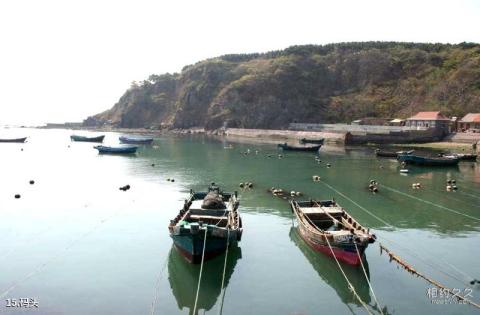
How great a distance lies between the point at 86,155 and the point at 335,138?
6514 centimetres

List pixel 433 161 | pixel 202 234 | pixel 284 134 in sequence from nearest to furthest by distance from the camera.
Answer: pixel 202 234
pixel 433 161
pixel 284 134

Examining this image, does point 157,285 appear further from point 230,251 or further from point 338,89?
point 338,89

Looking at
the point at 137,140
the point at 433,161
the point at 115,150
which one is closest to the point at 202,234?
the point at 433,161

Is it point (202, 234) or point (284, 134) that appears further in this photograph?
point (284, 134)

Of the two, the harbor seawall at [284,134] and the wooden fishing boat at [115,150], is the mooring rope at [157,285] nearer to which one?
the wooden fishing boat at [115,150]

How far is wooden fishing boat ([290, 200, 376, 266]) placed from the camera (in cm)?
2269

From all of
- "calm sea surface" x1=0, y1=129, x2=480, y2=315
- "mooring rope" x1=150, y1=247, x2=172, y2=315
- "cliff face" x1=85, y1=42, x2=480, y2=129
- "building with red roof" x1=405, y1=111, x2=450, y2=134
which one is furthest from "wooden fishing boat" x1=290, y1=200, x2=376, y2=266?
"cliff face" x1=85, y1=42, x2=480, y2=129

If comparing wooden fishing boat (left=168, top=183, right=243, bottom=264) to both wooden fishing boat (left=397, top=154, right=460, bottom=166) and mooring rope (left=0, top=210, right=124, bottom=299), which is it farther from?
wooden fishing boat (left=397, top=154, right=460, bottom=166)

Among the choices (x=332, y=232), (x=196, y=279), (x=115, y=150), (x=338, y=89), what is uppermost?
(x=338, y=89)

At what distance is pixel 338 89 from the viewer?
618ft

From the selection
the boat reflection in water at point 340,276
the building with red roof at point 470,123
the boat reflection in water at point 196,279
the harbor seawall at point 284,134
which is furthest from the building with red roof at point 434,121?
the boat reflection in water at point 196,279

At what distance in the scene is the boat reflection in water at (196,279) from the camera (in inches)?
794

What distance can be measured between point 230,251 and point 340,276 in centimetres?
682

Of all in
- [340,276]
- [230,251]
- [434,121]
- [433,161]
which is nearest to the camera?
[340,276]
